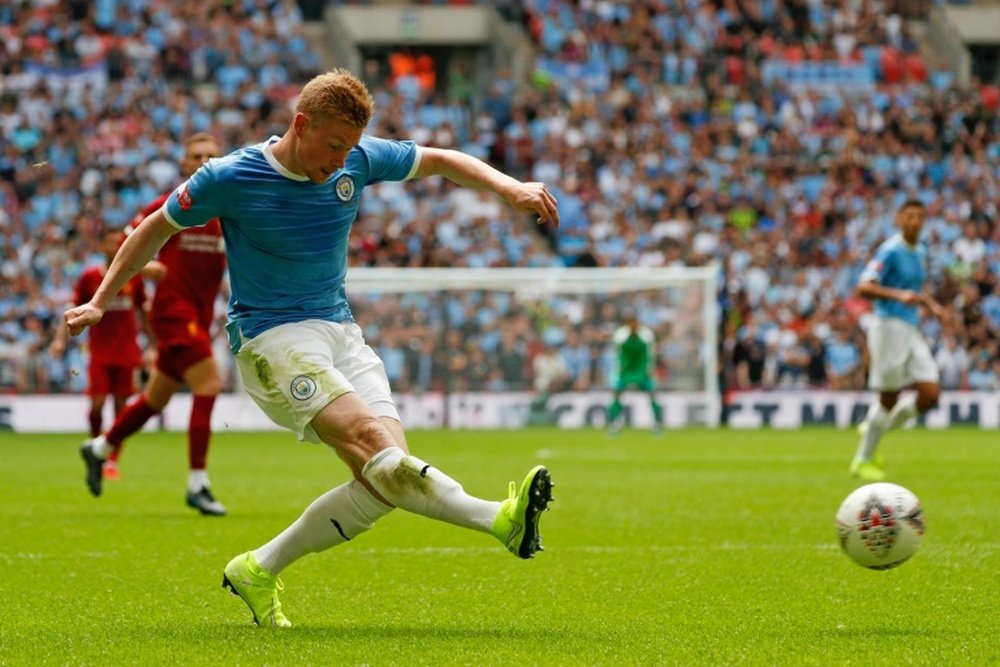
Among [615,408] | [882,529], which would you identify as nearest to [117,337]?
[882,529]

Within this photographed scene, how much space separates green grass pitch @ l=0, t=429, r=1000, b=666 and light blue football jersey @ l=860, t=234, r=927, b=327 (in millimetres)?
1588

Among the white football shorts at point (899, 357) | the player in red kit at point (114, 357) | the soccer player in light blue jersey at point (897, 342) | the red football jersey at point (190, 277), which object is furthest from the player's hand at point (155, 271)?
the white football shorts at point (899, 357)

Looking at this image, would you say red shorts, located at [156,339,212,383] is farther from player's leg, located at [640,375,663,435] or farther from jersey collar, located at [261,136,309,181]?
player's leg, located at [640,375,663,435]

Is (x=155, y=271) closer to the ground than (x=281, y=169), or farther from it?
closer to the ground

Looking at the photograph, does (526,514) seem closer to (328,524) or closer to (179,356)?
(328,524)

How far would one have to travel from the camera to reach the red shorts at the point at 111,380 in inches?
681

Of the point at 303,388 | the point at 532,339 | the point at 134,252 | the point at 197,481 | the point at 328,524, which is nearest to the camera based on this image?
the point at 303,388

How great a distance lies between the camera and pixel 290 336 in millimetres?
6941

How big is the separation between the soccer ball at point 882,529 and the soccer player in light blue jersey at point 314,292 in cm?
150

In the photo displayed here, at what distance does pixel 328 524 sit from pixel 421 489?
2.16 feet

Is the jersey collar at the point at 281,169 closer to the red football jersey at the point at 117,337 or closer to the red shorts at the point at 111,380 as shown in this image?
the red football jersey at the point at 117,337

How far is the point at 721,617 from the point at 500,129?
2898 centimetres

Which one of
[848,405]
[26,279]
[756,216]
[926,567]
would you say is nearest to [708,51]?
[756,216]

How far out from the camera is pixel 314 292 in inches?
279
